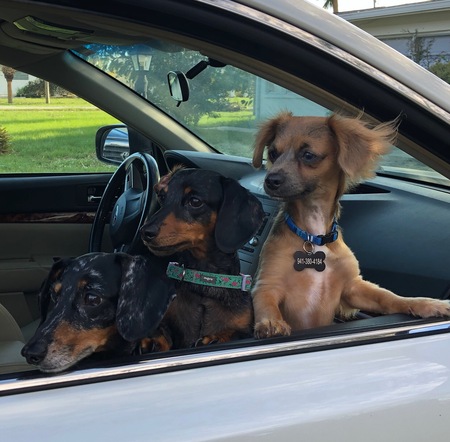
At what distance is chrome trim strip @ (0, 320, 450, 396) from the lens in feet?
4.66

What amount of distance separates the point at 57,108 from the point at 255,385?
3.15 meters

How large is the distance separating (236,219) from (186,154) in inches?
69.0

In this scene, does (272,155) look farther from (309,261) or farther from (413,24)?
(413,24)

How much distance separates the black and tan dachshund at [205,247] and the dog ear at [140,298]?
23 cm

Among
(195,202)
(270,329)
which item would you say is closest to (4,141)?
(195,202)

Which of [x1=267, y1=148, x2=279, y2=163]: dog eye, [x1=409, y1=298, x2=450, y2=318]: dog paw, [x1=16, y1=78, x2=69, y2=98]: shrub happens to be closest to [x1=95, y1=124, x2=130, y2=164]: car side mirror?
[x1=16, y1=78, x2=69, y2=98]: shrub

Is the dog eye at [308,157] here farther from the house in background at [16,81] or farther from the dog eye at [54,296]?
the house in background at [16,81]

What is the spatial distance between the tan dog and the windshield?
186 mm

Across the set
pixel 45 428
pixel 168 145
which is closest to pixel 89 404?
pixel 45 428

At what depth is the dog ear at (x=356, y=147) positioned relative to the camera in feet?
7.02

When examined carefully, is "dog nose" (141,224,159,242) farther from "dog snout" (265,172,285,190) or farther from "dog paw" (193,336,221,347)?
"dog snout" (265,172,285,190)

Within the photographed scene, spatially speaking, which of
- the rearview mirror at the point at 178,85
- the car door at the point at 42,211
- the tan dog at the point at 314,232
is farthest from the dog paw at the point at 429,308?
the car door at the point at 42,211

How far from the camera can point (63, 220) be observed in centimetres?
435

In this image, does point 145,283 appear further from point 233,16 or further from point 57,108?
point 57,108
